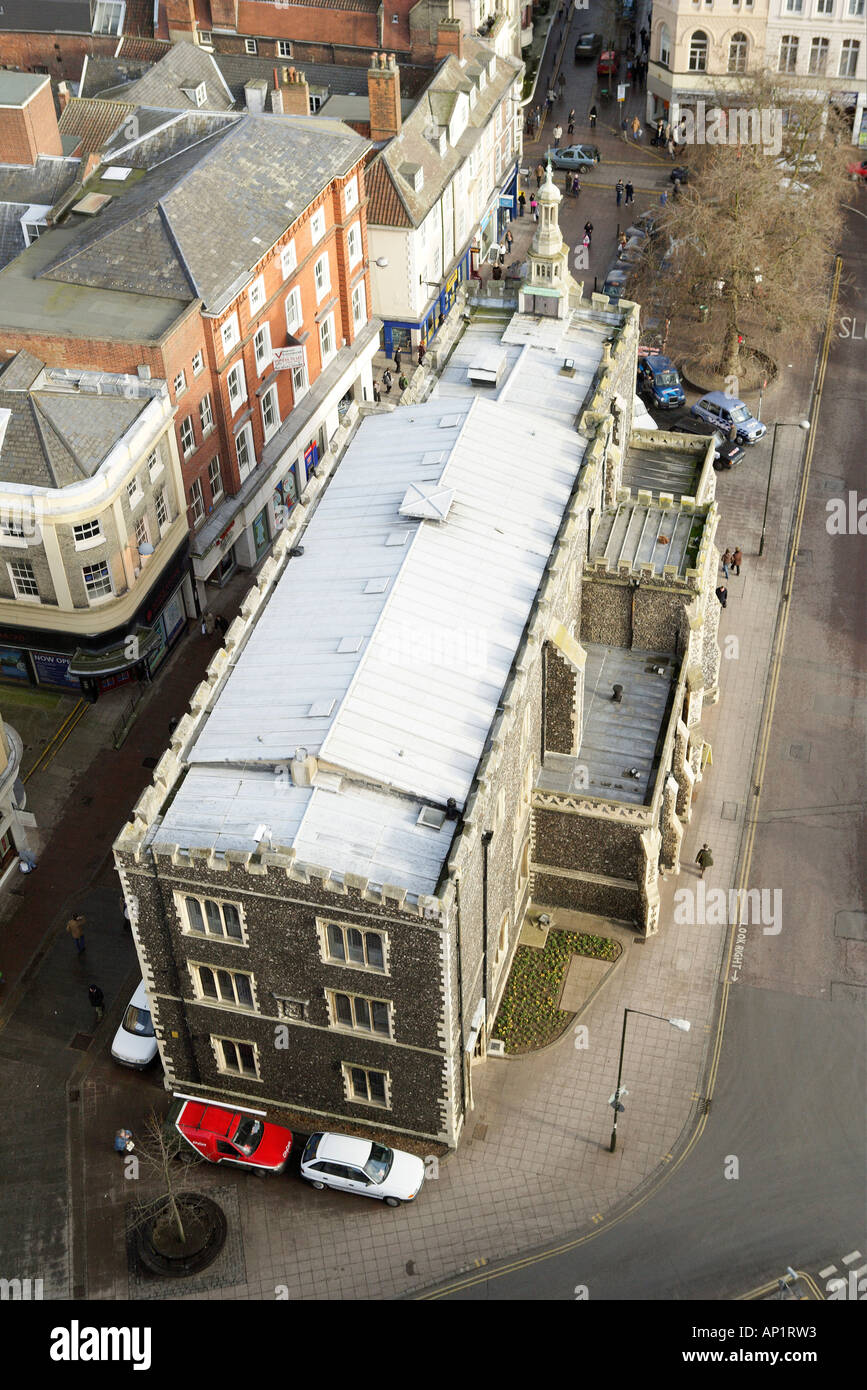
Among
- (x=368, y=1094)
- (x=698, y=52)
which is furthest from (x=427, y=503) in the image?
(x=698, y=52)

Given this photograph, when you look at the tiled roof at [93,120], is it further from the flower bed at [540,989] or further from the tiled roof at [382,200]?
the flower bed at [540,989]

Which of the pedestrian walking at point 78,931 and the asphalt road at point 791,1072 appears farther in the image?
the pedestrian walking at point 78,931

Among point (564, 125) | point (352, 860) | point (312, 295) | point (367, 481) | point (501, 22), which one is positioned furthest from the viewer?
point (564, 125)

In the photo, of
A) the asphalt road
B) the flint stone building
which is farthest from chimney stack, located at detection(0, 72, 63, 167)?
the asphalt road

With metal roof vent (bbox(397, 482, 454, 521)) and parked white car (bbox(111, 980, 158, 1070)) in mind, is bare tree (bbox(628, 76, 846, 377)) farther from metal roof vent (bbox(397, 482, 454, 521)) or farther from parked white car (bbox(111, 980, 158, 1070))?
parked white car (bbox(111, 980, 158, 1070))

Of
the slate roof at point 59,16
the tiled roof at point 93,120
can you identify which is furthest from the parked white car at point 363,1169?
the slate roof at point 59,16
